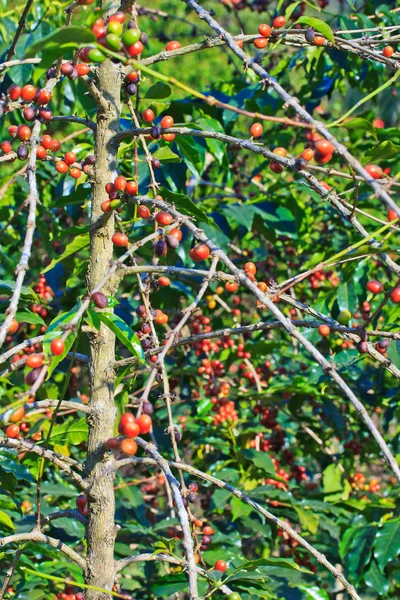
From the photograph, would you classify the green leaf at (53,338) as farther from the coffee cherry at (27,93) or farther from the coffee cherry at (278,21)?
the coffee cherry at (278,21)

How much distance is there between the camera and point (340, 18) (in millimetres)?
2010

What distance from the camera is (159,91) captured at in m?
1.46

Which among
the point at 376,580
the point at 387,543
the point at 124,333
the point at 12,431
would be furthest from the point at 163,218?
the point at 376,580

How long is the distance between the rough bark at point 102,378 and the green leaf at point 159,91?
0.19 metres

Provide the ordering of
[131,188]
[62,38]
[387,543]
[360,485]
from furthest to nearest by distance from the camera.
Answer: [360,485] → [387,543] → [131,188] → [62,38]

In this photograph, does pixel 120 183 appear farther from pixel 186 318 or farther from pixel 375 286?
pixel 375 286

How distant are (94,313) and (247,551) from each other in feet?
6.36

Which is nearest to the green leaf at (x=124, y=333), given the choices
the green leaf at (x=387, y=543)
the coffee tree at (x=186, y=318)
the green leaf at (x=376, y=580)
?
the coffee tree at (x=186, y=318)

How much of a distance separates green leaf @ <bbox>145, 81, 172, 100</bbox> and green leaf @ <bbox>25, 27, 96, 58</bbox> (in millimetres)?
599

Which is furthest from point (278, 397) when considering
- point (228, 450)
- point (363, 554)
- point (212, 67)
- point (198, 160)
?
point (212, 67)

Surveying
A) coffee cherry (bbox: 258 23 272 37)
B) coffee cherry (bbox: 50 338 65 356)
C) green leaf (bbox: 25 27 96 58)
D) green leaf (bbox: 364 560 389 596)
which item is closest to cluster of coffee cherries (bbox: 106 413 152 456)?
coffee cherry (bbox: 50 338 65 356)

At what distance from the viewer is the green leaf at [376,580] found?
1.82 meters

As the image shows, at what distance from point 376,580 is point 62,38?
160 cm

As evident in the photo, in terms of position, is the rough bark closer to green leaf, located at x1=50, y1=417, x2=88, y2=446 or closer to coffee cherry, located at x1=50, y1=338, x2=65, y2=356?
green leaf, located at x1=50, y1=417, x2=88, y2=446
